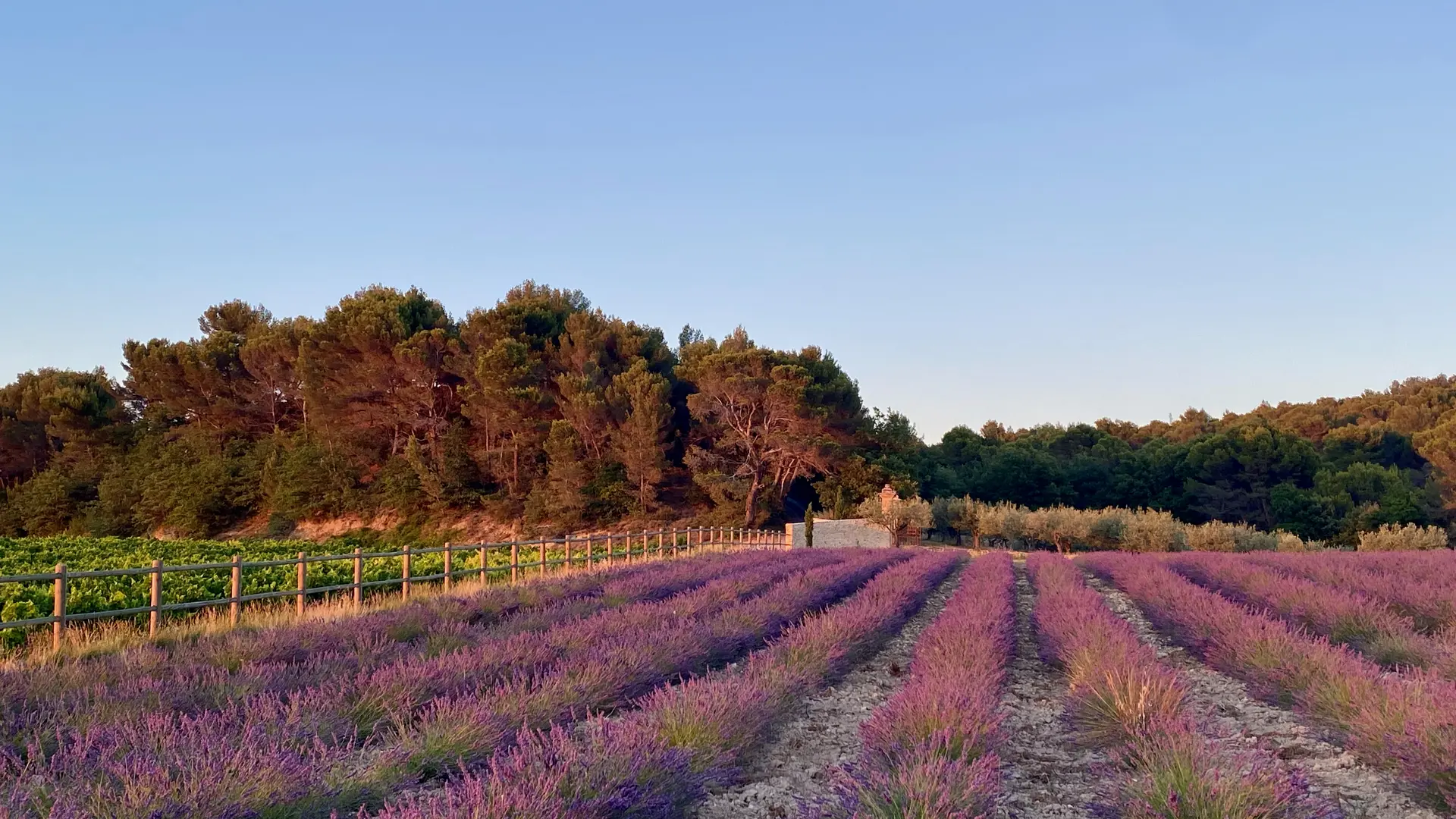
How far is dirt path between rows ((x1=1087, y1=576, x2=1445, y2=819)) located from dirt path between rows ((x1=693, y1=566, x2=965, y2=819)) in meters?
2.44

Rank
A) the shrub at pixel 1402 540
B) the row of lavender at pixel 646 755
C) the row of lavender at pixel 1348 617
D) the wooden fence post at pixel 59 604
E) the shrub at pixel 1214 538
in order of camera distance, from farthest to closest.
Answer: the shrub at pixel 1402 540 → the shrub at pixel 1214 538 → the wooden fence post at pixel 59 604 → the row of lavender at pixel 1348 617 → the row of lavender at pixel 646 755

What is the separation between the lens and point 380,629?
31.3ft

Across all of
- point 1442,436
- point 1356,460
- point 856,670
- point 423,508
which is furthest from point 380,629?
point 1356,460

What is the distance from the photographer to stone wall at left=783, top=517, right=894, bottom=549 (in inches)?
1419

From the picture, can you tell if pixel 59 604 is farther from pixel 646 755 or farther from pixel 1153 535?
pixel 1153 535

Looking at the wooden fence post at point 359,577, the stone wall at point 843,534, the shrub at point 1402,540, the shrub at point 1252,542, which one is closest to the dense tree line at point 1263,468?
the shrub at point 1402,540

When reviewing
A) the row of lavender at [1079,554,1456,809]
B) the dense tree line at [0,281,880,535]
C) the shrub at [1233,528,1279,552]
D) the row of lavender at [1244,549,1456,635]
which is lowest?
the shrub at [1233,528,1279,552]

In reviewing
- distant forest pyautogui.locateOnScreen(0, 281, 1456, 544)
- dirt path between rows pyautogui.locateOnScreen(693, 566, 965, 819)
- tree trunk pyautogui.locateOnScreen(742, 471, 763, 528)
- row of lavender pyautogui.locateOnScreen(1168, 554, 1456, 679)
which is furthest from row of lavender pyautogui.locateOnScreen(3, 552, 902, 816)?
distant forest pyautogui.locateOnScreen(0, 281, 1456, 544)

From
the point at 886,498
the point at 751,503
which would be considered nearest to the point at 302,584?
the point at 886,498

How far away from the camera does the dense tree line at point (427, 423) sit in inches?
1708

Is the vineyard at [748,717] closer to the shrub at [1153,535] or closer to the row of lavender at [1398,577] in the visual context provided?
the row of lavender at [1398,577]

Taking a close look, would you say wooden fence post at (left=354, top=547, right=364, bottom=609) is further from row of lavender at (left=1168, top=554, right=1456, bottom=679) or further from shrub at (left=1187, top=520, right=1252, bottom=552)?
shrub at (left=1187, top=520, right=1252, bottom=552)

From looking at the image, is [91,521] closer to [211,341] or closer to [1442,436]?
[211,341]

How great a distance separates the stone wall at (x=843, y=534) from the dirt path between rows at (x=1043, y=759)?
88.0 feet
